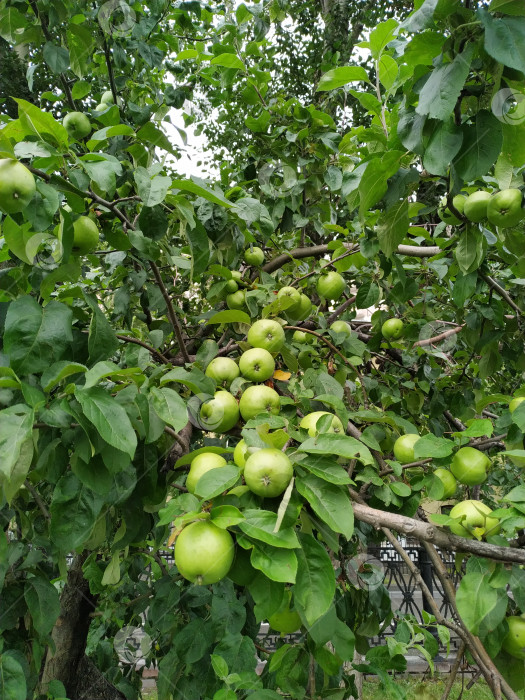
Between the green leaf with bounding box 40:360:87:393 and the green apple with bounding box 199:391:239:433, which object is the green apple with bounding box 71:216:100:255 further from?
the green apple with bounding box 199:391:239:433

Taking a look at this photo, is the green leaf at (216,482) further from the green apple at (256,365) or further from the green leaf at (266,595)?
the green apple at (256,365)

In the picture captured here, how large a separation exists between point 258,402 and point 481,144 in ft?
2.61

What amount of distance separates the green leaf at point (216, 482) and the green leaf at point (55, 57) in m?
1.88

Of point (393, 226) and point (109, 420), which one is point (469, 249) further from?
point (109, 420)

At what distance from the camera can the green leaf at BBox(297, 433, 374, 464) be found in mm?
935

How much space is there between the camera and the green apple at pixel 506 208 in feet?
4.18

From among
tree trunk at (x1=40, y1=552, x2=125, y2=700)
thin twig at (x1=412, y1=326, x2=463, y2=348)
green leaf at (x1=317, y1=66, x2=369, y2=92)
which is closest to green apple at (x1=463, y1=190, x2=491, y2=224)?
green leaf at (x1=317, y1=66, x2=369, y2=92)

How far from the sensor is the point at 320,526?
107 cm

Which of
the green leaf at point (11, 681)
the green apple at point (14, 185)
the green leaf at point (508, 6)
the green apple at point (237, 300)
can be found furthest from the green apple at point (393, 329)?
the green leaf at point (11, 681)

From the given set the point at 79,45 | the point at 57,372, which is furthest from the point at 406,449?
the point at 79,45

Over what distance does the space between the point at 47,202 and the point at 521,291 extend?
184 cm

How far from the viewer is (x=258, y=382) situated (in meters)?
1.57

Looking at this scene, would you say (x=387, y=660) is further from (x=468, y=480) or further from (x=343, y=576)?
(x=468, y=480)

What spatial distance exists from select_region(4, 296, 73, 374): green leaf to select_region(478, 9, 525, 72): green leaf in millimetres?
956
